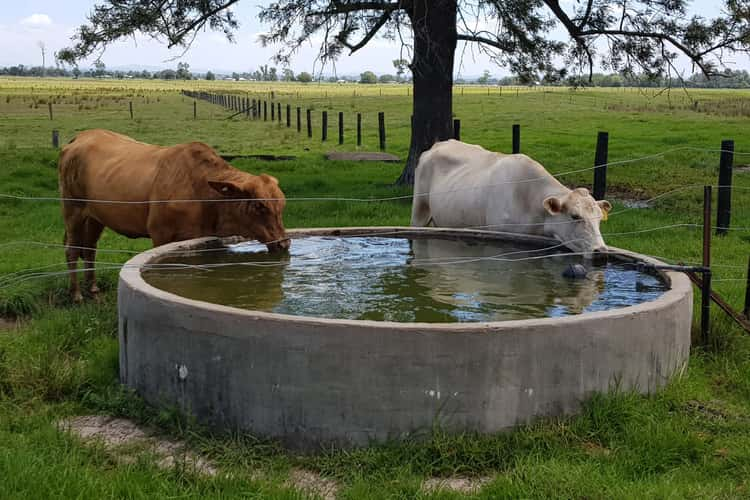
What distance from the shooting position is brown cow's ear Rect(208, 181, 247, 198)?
7809mm

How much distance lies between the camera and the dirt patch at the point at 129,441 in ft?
15.9

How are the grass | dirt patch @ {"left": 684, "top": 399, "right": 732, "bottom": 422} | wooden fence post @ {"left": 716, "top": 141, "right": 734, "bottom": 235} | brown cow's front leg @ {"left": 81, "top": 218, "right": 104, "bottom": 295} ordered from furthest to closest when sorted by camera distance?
wooden fence post @ {"left": 716, "top": 141, "right": 734, "bottom": 235} → brown cow's front leg @ {"left": 81, "top": 218, "right": 104, "bottom": 295} → dirt patch @ {"left": 684, "top": 399, "right": 732, "bottom": 422} → the grass

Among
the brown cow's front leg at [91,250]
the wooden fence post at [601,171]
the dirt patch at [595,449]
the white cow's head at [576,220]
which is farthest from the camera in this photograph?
the wooden fence post at [601,171]

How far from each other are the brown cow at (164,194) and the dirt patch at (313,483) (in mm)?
3410

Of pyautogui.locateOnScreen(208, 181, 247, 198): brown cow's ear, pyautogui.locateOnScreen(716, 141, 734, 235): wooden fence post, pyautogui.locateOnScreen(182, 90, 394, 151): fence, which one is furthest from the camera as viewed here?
pyautogui.locateOnScreen(182, 90, 394, 151): fence

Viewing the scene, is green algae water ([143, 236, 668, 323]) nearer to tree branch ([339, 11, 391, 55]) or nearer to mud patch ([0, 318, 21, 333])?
mud patch ([0, 318, 21, 333])

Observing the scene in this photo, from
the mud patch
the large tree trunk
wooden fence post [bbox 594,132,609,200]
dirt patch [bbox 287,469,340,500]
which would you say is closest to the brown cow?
the mud patch

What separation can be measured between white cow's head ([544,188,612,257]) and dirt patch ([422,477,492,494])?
13.1ft

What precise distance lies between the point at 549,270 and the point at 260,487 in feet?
13.7

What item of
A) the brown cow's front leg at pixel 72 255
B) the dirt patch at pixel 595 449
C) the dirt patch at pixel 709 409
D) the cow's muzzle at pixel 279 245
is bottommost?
the dirt patch at pixel 595 449

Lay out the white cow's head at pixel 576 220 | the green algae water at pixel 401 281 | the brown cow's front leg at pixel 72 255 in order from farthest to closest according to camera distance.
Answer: the brown cow's front leg at pixel 72 255, the white cow's head at pixel 576 220, the green algae water at pixel 401 281

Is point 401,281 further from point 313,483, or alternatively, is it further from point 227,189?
point 313,483

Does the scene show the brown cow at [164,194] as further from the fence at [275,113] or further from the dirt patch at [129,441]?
the fence at [275,113]

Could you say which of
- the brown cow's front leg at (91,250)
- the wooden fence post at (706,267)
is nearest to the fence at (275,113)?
the brown cow's front leg at (91,250)
